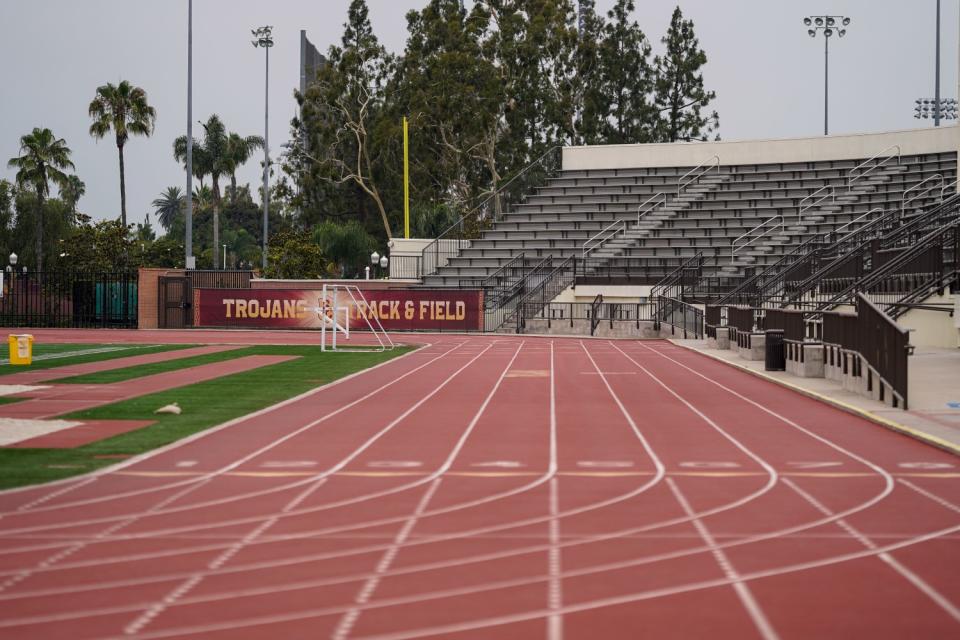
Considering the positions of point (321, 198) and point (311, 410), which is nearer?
point (311, 410)

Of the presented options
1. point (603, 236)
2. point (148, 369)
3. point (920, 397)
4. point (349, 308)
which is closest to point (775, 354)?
point (920, 397)

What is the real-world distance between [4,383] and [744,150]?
49262mm

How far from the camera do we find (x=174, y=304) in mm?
53281

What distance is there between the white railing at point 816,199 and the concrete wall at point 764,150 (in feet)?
17.3

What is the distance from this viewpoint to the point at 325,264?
236ft

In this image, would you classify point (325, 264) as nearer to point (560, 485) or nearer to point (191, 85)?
point (191, 85)

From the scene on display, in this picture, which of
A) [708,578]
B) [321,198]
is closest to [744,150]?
[321,198]

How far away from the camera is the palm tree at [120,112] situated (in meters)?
75.1

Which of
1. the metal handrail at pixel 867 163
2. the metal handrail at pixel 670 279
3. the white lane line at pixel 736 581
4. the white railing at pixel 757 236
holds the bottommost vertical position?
the white lane line at pixel 736 581

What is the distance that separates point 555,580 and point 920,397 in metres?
12.7

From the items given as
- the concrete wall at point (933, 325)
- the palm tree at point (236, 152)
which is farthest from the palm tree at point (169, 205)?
the concrete wall at point (933, 325)

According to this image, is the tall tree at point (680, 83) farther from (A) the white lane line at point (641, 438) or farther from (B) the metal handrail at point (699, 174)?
(A) the white lane line at point (641, 438)

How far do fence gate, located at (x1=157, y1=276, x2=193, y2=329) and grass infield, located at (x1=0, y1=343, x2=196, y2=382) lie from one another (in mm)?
15033

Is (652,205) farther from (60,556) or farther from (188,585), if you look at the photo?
(188,585)
